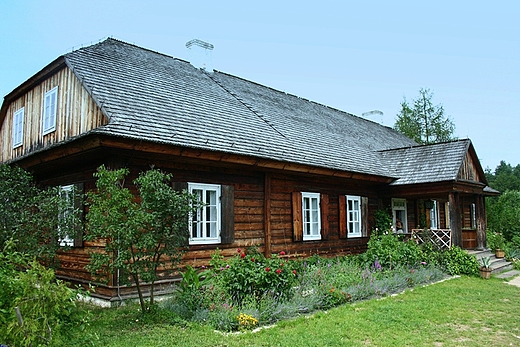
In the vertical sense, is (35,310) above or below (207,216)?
below

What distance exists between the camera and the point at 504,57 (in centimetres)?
1627

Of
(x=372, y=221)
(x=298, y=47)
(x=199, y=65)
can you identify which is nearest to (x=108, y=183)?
(x=199, y=65)

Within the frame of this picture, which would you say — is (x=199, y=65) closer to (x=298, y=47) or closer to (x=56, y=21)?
(x=56, y=21)

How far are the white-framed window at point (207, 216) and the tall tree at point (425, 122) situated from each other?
31.1 meters

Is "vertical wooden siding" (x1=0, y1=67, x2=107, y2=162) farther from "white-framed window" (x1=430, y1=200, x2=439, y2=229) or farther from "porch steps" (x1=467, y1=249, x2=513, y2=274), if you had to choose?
"white-framed window" (x1=430, y1=200, x2=439, y2=229)

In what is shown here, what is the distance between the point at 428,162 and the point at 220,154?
859cm

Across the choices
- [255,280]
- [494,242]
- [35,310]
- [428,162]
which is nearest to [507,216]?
[494,242]

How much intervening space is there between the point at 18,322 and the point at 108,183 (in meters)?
3.02

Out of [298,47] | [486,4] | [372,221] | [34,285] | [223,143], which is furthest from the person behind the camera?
[298,47]

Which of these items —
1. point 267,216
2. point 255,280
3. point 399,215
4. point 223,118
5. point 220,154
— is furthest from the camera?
point 399,215

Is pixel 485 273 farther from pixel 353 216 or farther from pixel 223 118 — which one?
pixel 223 118

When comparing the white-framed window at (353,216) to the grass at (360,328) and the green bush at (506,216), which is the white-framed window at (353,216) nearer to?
the grass at (360,328)

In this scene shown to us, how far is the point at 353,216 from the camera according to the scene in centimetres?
1403

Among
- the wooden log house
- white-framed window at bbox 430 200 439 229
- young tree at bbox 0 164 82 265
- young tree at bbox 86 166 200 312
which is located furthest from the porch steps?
young tree at bbox 0 164 82 265
